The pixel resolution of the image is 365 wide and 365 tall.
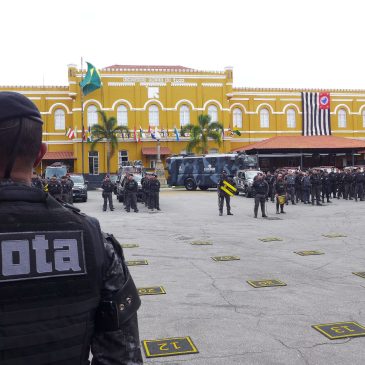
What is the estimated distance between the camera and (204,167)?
Answer: 32.8 m

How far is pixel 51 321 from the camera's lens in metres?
1.54

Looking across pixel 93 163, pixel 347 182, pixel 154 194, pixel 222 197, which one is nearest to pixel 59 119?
pixel 93 163

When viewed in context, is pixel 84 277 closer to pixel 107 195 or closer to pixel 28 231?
pixel 28 231

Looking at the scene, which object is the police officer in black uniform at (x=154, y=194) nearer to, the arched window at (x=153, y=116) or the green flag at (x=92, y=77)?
the green flag at (x=92, y=77)

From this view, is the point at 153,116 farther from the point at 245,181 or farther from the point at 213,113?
the point at 245,181

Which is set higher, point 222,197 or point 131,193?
point 131,193

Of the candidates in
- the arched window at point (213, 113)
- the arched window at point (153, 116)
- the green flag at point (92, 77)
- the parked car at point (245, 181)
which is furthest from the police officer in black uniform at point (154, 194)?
the arched window at point (213, 113)

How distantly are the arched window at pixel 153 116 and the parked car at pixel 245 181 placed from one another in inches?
809

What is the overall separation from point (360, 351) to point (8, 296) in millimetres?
3861

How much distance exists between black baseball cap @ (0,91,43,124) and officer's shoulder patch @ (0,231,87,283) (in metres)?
0.45

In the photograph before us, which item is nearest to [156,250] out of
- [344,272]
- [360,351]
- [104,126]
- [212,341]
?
[344,272]

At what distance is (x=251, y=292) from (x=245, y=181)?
20.4 m

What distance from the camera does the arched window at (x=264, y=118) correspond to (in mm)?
49844

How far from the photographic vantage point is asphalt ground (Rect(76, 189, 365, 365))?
14.3 feet
